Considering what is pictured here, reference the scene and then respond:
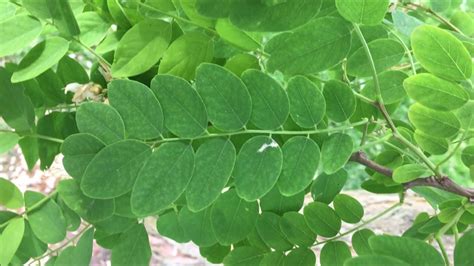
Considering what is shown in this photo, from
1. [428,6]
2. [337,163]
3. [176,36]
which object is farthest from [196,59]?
[428,6]

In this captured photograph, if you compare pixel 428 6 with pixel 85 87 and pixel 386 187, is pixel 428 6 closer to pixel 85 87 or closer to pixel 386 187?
pixel 386 187

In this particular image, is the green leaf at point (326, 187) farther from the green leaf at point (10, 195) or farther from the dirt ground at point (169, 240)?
the dirt ground at point (169, 240)

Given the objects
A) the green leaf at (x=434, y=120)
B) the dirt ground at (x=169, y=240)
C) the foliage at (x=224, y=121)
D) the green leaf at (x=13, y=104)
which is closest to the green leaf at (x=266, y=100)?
the foliage at (x=224, y=121)

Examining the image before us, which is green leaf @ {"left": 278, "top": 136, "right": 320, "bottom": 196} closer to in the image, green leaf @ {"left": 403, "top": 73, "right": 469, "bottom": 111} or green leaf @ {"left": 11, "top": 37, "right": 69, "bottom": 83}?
green leaf @ {"left": 403, "top": 73, "right": 469, "bottom": 111}

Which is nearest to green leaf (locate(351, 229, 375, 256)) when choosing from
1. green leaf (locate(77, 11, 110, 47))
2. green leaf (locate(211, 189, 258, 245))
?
green leaf (locate(211, 189, 258, 245))

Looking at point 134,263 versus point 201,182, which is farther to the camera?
point 134,263

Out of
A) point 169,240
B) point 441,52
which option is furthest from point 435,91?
point 169,240
